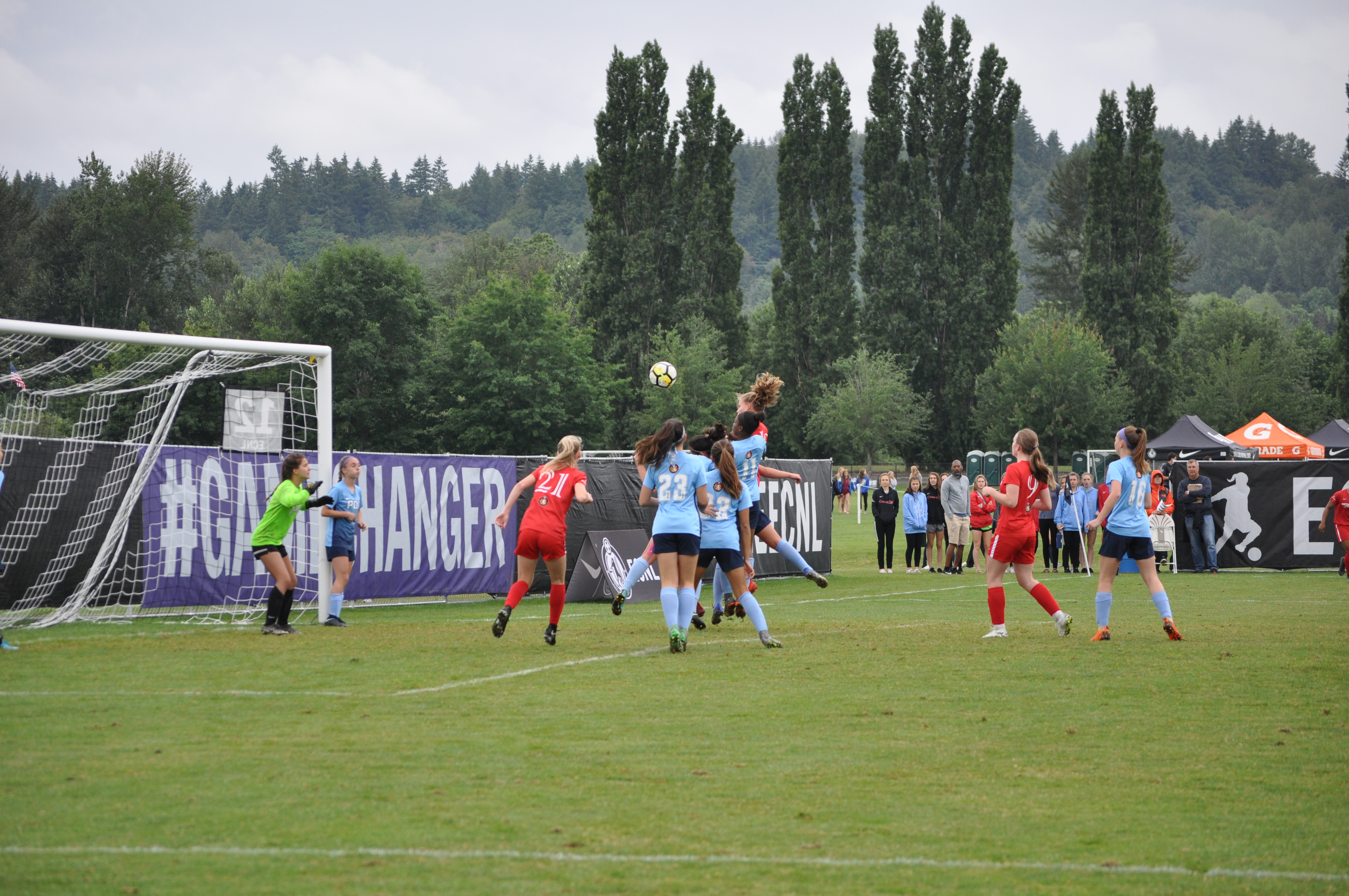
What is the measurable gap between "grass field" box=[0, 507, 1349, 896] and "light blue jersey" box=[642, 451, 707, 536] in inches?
46.6

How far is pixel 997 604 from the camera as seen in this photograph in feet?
38.9

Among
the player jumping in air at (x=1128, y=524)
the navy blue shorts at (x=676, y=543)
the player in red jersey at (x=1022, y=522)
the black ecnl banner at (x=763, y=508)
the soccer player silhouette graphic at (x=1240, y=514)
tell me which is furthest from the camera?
the soccer player silhouette graphic at (x=1240, y=514)

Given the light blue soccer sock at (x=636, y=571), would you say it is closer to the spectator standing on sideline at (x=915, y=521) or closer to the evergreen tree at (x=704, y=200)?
the spectator standing on sideline at (x=915, y=521)

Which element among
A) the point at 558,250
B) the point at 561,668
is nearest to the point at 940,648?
the point at 561,668

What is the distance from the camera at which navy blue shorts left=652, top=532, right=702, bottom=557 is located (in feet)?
34.6

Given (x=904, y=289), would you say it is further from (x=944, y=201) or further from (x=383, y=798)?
(x=383, y=798)

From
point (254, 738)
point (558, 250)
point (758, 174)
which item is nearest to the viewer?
point (254, 738)

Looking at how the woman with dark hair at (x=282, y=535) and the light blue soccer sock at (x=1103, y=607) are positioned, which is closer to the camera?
the light blue soccer sock at (x=1103, y=607)

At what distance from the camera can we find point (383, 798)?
18.4ft

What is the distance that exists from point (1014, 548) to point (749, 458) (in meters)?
3.12

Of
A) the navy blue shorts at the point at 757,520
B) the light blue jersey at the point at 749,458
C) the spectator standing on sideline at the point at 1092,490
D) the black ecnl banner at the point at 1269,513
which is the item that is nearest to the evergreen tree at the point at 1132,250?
the spectator standing on sideline at the point at 1092,490

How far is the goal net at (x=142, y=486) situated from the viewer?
14.3 m

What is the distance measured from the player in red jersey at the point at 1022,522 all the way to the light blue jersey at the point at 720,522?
2522 millimetres

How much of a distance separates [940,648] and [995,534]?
123 centimetres
